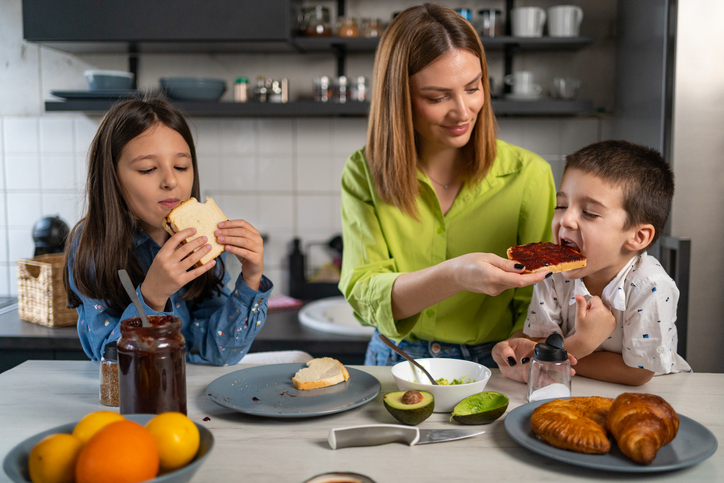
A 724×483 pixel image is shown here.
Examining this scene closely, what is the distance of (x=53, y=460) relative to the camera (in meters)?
0.75

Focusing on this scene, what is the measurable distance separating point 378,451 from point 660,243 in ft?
6.26

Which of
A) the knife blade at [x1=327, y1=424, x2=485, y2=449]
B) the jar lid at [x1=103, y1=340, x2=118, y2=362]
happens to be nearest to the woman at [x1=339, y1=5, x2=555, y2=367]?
the knife blade at [x1=327, y1=424, x2=485, y2=449]

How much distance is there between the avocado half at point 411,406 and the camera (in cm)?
101

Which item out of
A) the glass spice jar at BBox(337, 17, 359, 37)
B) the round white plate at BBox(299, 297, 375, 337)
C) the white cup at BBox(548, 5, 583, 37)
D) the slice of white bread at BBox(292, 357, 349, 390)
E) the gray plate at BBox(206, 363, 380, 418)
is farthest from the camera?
the glass spice jar at BBox(337, 17, 359, 37)

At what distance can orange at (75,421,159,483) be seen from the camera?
71cm

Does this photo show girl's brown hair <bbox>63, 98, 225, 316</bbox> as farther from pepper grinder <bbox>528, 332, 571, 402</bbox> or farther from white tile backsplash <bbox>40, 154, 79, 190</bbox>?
white tile backsplash <bbox>40, 154, 79, 190</bbox>

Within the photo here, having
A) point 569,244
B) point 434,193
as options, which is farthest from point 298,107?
point 569,244

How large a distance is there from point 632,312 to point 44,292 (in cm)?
229

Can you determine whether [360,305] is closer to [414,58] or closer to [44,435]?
[414,58]

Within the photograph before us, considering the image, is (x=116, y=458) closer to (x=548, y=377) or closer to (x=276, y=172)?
(x=548, y=377)

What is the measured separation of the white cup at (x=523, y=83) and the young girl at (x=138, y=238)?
1.75m

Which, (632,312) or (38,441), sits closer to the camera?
(38,441)

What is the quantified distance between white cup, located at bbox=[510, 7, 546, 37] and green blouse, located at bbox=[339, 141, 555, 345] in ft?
4.35

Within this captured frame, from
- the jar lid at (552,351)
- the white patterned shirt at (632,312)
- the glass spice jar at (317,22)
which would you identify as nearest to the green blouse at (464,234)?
the white patterned shirt at (632,312)
